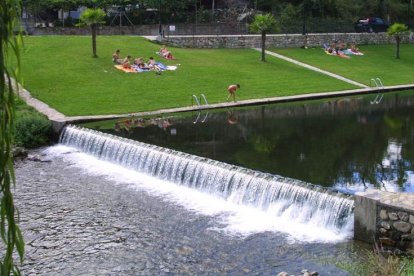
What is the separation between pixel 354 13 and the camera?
224 feet

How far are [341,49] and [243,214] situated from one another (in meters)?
39.3

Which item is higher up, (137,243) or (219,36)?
(219,36)

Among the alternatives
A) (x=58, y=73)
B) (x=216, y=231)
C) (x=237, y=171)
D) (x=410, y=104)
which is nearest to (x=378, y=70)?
(x=410, y=104)

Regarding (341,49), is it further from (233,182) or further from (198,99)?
(233,182)

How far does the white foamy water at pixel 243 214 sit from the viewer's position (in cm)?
1388

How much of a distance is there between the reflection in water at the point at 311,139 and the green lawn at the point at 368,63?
10690mm

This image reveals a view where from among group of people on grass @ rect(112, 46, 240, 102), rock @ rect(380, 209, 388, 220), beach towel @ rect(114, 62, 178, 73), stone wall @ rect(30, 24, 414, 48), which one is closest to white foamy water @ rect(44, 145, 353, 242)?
rock @ rect(380, 209, 388, 220)

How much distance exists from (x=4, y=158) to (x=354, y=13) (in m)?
68.4

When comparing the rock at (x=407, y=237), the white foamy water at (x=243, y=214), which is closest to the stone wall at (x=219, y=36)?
the white foamy water at (x=243, y=214)

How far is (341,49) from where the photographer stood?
170ft

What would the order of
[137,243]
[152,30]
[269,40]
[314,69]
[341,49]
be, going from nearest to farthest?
1. [137,243]
2. [314,69]
3. [269,40]
4. [341,49]
5. [152,30]

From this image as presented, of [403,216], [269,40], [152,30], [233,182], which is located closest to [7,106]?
[403,216]

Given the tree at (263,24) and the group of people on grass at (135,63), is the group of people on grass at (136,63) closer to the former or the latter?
the group of people on grass at (135,63)

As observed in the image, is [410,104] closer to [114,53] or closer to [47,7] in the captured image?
[114,53]
